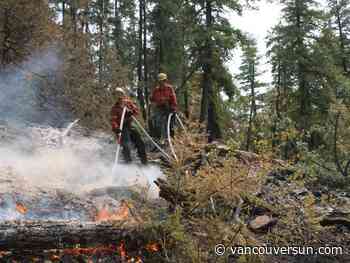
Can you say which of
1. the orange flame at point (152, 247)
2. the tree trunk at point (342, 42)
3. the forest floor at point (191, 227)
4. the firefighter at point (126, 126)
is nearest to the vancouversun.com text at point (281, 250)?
the forest floor at point (191, 227)

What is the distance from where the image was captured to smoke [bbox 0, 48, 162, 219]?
29.8 feet

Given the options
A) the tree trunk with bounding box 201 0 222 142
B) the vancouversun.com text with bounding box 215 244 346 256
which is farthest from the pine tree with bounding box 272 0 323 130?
the vancouversun.com text with bounding box 215 244 346 256


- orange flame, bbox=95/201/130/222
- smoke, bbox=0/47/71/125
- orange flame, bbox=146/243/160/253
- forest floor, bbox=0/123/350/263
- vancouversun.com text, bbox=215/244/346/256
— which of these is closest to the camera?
forest floor, bbox=0/123/350/263

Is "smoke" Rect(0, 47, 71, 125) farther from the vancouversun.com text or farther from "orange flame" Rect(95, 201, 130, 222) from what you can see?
the vancouversun.com text

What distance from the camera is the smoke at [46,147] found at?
909 cm

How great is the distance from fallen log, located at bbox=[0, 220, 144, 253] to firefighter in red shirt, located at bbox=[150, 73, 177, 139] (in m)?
6.25

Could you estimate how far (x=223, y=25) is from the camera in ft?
70.8

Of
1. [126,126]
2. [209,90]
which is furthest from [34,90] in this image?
[209,90]

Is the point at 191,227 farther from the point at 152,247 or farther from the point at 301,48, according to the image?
the point at 301,48

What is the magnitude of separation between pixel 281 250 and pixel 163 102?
6.24m

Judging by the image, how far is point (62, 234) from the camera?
5355 mm

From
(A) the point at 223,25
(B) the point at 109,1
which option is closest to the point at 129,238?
(A) the point at 223,25

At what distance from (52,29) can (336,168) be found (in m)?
11.5

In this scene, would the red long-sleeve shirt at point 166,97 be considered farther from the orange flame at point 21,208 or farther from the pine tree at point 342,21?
the pine tree at point 342,21
